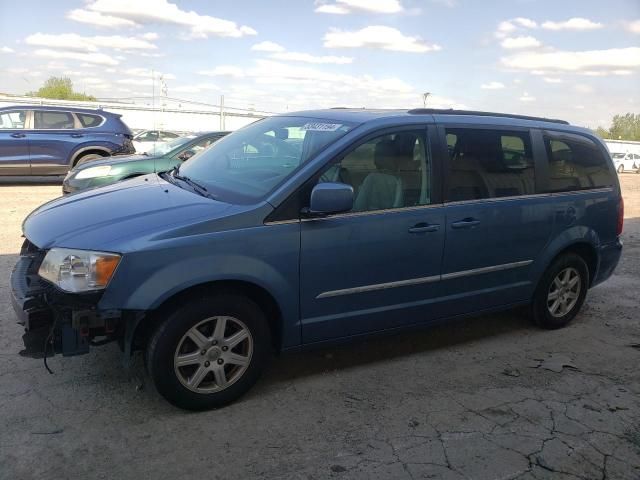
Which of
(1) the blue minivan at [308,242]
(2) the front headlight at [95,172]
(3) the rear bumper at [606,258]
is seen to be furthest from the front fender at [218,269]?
(2) the front headlight at [95,172]

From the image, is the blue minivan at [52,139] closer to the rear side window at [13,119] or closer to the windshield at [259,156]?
the rear side window at [13,119]

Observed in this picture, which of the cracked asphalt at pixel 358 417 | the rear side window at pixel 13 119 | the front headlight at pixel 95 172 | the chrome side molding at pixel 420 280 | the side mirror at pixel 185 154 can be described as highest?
the rear side window at pixel 13 119

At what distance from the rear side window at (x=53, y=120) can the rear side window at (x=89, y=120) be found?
203 mm

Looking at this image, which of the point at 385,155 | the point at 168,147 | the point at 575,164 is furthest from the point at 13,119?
the point at 575,164

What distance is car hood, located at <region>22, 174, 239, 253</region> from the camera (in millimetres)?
2939

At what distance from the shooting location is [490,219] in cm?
399

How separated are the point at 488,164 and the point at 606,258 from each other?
165 centimetres

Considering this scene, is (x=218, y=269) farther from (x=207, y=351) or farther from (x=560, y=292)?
(x=560, y=292)

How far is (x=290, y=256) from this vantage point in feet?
10.5

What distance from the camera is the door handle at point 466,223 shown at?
3822 mm

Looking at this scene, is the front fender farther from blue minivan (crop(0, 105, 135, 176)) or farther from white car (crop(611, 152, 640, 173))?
white car (crop(611, 152, 640, 173))

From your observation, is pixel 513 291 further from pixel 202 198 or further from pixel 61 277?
pixel 61 277

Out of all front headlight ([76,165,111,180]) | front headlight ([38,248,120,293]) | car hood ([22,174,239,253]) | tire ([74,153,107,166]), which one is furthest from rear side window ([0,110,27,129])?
front headlight ([38,248,120,293])

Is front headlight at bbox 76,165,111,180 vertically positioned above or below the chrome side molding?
above
